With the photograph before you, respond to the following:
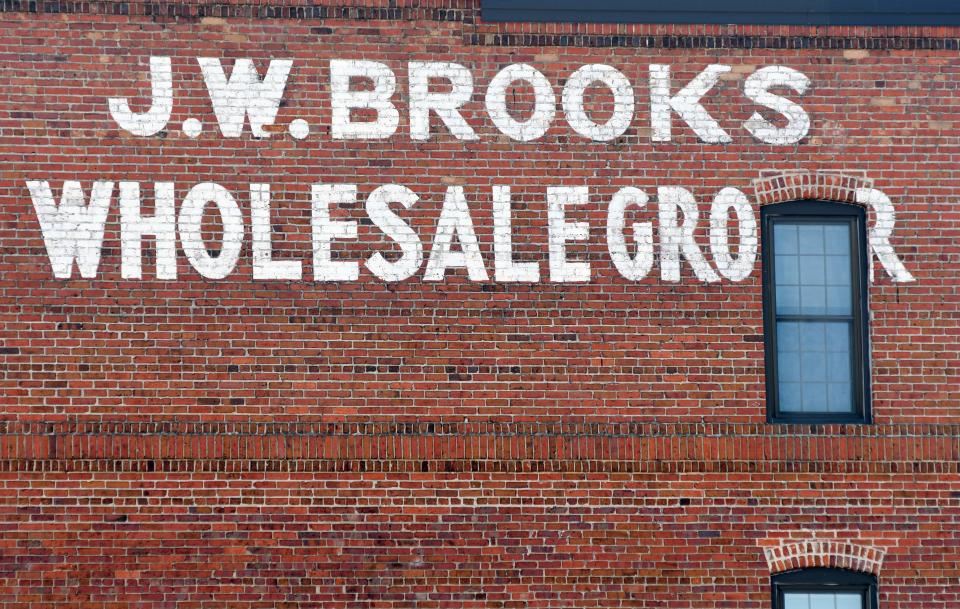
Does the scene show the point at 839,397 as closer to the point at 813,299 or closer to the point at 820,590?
the point at 813,299

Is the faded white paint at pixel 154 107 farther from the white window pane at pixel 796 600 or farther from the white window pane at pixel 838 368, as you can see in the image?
the white window pane at pixel 796 600

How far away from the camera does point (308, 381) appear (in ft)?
33.3

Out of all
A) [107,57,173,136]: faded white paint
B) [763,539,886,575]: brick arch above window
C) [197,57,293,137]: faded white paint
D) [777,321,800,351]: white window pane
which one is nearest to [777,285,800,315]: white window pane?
[777,321,800,351]: white window pane

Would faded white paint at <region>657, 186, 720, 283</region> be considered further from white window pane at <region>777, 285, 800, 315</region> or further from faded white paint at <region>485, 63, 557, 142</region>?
faded white paint at <region>485, 63, 557, 142</region>

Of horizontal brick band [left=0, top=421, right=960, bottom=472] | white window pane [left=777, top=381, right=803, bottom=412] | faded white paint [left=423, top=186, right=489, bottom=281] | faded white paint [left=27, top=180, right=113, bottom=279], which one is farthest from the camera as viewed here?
white window pane [left=777, top=381, right=803, bottom=412]

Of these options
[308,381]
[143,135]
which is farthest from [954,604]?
[143,135]

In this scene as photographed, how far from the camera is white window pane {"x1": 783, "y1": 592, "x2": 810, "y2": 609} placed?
10195 mm

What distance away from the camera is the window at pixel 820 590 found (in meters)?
10.2

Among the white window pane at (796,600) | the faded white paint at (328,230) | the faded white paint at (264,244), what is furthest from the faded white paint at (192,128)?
the white window pane at (796,600)

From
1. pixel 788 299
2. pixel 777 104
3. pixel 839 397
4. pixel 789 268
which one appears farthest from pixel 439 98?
pixel 839 397

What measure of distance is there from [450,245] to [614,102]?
7.15ft

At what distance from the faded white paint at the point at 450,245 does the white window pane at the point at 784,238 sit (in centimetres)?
Result: 294

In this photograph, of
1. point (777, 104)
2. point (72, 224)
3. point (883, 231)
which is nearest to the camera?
point (72, 224)

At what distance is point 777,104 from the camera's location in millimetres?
10617
